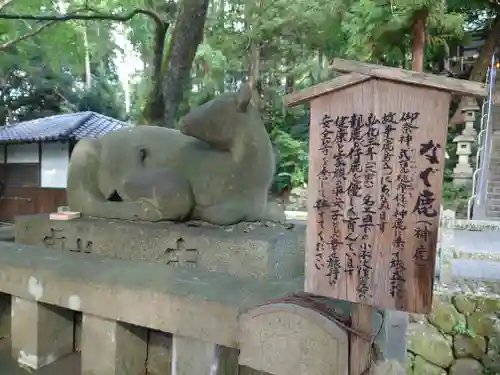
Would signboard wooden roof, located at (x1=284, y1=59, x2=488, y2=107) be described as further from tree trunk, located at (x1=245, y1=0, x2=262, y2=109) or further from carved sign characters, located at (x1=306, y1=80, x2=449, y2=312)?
tree trunk, located at (x1=245, y1=0, x2=262, y2=109)

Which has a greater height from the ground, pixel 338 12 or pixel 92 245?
pixel 338 12

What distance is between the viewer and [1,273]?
2.65m

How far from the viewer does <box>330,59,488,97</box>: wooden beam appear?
4.09 ft

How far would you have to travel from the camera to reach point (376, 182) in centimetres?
142

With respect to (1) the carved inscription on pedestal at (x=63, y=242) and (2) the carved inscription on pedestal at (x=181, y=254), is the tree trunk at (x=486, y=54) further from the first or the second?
(1) the carved inscription on pedestal at (x=63, y=242)

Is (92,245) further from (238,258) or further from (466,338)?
(466,338)

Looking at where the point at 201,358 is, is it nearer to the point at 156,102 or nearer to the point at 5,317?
the point at 5,317

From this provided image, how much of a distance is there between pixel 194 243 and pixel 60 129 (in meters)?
7.38

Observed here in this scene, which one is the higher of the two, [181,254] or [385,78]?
[385,78]

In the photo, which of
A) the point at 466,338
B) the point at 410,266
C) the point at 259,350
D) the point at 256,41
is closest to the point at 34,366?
the point at 259,350

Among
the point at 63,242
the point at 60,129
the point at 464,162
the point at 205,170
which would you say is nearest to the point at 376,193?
the point at 205,170

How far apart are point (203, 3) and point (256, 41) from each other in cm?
704

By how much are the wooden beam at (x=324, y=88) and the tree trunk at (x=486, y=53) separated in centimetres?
1253

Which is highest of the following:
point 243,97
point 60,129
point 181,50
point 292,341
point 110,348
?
point 181,50
